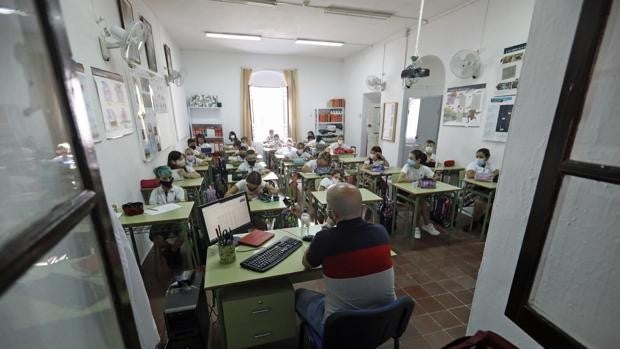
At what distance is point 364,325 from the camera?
122 centimetres

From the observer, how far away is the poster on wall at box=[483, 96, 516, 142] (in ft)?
13.6

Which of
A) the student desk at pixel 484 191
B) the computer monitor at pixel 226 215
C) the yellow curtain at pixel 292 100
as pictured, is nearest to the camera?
the computer monitor at pixel 226 215

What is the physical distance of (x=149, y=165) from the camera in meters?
4.15

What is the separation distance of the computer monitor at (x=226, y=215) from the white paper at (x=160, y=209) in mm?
1147

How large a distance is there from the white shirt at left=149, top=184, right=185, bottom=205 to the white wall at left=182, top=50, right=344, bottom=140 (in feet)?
20.2

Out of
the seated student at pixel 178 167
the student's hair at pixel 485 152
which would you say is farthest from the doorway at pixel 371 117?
the seated student at pixel 178 167

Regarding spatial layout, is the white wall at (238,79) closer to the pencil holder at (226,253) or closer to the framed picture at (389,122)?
the framed picture at (389,122)

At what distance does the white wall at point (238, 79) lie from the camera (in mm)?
8508

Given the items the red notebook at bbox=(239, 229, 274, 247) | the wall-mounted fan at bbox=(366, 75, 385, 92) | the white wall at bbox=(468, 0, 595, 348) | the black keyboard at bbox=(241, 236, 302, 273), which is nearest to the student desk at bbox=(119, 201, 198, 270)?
the red notebook at bbox=(239, 229, 274, 247)

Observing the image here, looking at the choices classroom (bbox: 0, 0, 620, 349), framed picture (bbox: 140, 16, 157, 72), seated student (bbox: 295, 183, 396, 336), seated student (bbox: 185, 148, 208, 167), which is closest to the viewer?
classroom (bbox: 0, 0, 620, 349)

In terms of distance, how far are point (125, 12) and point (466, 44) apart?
563 cm

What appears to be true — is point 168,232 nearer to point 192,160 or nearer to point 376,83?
point 192,160

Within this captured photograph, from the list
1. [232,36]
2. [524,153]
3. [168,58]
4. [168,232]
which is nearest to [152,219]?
[168,232]

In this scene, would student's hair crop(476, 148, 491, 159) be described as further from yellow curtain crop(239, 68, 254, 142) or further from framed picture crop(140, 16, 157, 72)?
yellow curtain crop(239, 68, 254, 142)
